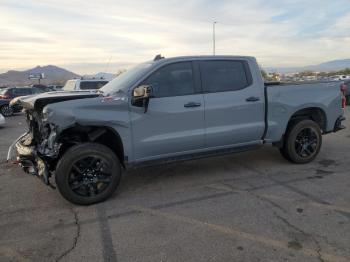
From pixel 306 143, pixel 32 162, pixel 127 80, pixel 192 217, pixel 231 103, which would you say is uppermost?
pixel 127 80

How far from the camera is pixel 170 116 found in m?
5.27

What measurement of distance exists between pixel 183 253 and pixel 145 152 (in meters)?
1.98

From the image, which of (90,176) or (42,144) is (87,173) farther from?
(42,144)

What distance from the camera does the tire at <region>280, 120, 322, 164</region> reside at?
6.45 metres

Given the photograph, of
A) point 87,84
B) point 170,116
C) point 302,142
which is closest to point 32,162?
point 170,116

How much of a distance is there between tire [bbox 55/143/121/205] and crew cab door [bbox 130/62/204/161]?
1.47 ft

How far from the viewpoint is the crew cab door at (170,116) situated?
5.16m

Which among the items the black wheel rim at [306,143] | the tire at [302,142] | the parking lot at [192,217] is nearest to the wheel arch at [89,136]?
the parking lot at [192,217]

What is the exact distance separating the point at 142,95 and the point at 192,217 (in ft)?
5.67

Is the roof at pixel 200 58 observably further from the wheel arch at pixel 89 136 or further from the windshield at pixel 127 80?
the wheel arch at pixel 89 136

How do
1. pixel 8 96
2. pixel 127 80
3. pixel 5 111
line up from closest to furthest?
pixel 127 80, pixel 5 111, pixel 8 96

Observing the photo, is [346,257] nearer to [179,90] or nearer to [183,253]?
[183,253]

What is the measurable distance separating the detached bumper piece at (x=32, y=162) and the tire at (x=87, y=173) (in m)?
0.22

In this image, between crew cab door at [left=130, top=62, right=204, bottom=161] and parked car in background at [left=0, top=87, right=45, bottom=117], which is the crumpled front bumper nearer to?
crew cab door at [left=130, top=62, right=204, bottom=161]
